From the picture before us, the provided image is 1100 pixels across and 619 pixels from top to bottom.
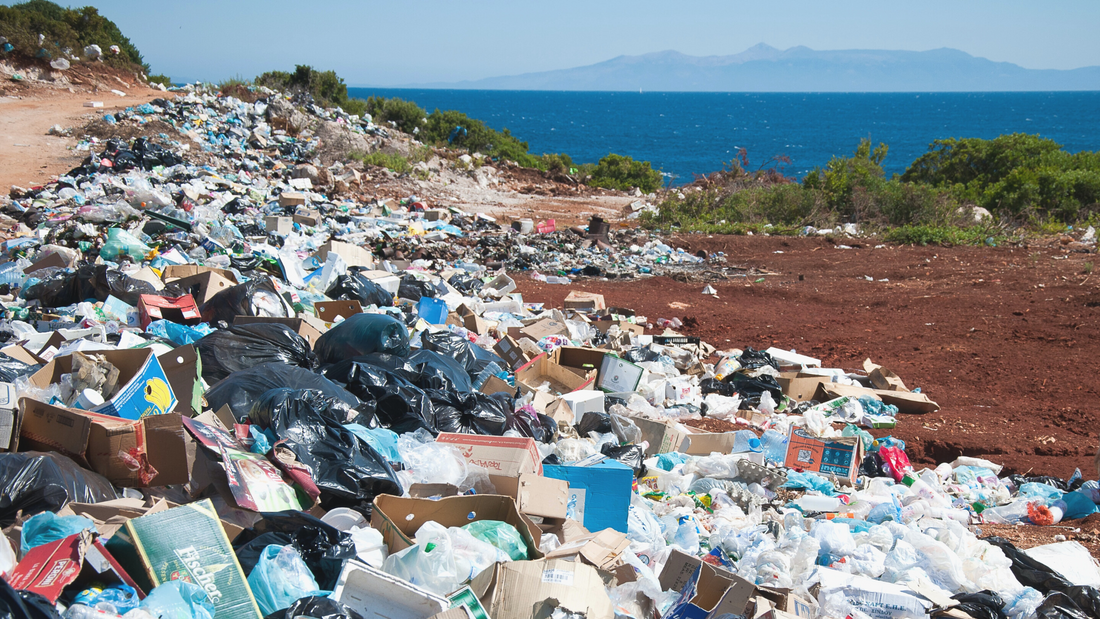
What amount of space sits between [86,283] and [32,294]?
0.52 m

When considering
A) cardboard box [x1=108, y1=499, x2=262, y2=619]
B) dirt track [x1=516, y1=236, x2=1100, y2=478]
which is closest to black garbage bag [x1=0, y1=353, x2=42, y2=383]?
cardboard box [x1=108, y1=499, x2=262, y2=619]

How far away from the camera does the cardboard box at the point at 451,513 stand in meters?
2.58

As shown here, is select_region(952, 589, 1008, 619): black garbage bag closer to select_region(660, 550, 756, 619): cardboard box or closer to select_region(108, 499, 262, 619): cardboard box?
select_region(660, 550, 756, 619): cardboard box

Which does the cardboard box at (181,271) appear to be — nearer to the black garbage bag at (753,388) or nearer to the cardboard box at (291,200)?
the cardboard box at (291,200)

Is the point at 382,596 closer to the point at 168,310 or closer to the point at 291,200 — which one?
the point at 168,310

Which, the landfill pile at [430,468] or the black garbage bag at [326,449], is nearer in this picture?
the landfill pile at [430,468]

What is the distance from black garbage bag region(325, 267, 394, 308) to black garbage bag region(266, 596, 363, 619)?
4.04m

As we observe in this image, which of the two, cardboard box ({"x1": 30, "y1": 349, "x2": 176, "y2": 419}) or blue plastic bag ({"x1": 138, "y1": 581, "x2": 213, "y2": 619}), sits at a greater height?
cardboard box ({"x1": 30, "y1": 349, "x2": 176, "y2": 419})

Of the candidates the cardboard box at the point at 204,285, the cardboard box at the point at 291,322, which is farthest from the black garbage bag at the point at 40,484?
the cardboard box at the point at 204,285

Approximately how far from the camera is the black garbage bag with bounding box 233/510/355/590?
2.24m

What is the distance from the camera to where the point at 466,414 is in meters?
3.71

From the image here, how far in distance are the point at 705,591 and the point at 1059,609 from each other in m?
1.37

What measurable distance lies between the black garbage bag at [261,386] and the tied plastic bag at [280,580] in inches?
47.0

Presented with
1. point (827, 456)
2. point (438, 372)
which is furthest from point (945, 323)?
point (438, 372)
